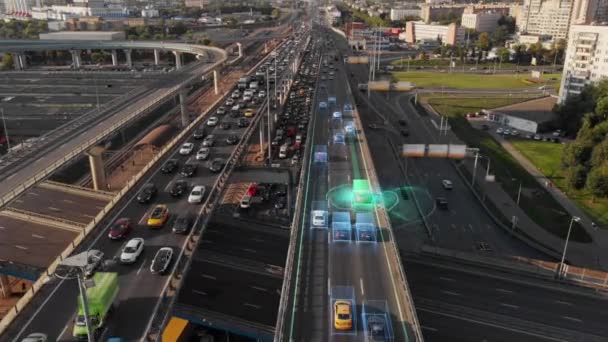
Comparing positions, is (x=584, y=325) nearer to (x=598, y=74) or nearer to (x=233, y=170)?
(x=233, y=170)

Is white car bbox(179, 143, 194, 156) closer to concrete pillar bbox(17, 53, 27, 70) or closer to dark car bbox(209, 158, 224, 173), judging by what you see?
dark car bbox(209, 158, 224, 173)

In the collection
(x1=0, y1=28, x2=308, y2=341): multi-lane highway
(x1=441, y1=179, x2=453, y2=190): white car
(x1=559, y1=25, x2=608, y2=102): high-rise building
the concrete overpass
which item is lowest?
(x1=441, y1=179, x2=453, y2=190): white car

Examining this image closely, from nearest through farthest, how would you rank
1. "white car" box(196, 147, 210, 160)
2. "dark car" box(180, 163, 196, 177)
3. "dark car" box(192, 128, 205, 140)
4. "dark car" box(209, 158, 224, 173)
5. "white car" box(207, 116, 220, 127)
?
"dark car" box(180, 163, 196, 177), "dark car" box(209, 158, 224, 173), "white car" box(196, 147, 210, 160), "dark car" box(192, 128, 205, 140), "white car" box(207, 116, 220, 127)

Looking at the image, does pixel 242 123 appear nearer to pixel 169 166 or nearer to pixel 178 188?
pixel 169 166

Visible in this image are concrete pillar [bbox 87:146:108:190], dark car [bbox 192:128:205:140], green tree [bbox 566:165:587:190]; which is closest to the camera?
concrete pillar [bbox 87:146:108:190]

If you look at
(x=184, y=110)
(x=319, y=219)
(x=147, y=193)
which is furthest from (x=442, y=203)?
(x=184, y=110)

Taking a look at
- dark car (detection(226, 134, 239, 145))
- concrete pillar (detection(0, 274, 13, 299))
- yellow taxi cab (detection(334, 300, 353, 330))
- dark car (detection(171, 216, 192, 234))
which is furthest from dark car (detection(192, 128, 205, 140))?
yellow taxi cab (detection(334, 300, 353, 330))

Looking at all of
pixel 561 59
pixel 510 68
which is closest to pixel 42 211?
pixel 510 68
